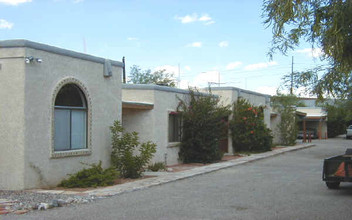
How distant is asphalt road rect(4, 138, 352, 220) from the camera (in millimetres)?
9000

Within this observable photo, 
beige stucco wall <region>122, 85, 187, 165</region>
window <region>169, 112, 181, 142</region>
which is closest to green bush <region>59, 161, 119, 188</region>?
beige stucco wall <region>122, 85, 187, 165</region>

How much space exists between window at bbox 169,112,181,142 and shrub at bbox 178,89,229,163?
221mm

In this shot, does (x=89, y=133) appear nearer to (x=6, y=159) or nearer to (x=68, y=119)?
(x=68, y=119)

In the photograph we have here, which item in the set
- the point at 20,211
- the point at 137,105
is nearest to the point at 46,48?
the point at 20,211

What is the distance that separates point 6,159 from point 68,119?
7.76 ft

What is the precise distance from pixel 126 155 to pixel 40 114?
348 centimetres

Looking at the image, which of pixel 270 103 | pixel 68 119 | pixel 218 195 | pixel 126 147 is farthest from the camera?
pixel 270 103

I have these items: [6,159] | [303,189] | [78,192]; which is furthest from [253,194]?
[6,159]

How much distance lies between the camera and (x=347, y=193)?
11.9 m

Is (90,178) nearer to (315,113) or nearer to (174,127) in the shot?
(174,127)

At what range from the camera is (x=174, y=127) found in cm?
2052

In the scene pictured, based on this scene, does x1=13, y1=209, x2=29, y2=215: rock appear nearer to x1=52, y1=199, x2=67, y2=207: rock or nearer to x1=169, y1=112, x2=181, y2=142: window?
x1=52, y1=199, x2=67, y2=207: rock

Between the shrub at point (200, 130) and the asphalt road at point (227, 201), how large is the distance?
16.1 feet

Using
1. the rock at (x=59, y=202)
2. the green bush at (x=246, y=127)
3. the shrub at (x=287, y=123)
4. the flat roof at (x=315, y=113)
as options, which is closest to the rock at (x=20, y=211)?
the rock at (x=59, y=202)
